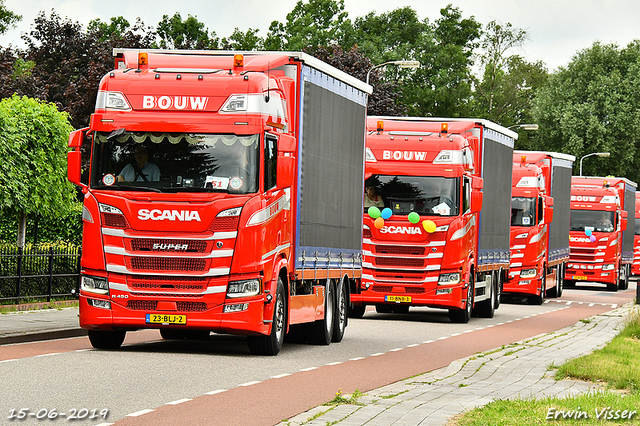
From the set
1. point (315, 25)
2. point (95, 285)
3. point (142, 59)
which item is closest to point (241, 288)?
point (95, 285)

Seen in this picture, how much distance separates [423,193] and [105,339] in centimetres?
938

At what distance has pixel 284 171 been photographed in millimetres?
14641

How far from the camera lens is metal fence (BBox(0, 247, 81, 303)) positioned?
21.8m

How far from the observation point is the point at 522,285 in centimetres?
3384

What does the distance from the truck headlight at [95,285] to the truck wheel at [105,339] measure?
85 cm

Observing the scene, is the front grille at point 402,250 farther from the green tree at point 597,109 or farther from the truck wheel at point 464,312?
the green tree at point 597,109

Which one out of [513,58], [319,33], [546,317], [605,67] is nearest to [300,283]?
[546,317]

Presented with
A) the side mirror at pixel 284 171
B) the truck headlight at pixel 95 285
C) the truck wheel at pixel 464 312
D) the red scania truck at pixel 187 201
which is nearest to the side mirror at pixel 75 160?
the red scania truck at pixel 187 201

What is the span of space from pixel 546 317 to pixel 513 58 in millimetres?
62712

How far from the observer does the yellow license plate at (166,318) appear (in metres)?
14.6

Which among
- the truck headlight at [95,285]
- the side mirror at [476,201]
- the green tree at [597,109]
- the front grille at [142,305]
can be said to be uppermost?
the green tree at [597,109]

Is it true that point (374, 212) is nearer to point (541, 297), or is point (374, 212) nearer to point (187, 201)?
point (187, 201)

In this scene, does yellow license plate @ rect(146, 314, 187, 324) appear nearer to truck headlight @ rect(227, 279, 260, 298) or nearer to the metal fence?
truck headlight @ rect(227, 279, 260, 298)

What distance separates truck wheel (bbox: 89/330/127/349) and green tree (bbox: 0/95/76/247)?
11310 millimetres
